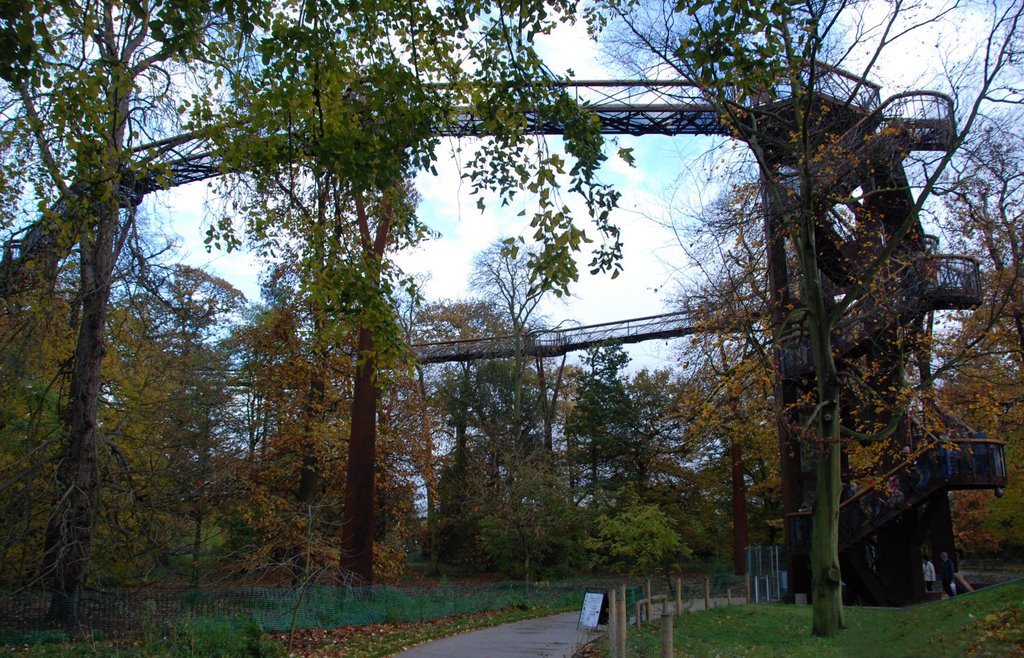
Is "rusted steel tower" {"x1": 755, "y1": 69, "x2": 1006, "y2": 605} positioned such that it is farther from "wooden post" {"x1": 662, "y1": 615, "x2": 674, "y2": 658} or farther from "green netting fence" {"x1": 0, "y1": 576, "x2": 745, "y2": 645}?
"wooden post" {"x1": 662, "y1": 615, "x2": 674, "y2": 658}

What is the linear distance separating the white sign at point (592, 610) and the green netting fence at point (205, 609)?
14.6 feet

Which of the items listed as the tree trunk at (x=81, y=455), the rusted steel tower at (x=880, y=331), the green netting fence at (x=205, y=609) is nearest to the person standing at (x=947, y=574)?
the rusted steel tower at (x=880, y=331)

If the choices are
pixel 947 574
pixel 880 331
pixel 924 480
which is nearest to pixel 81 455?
pixel 880 331

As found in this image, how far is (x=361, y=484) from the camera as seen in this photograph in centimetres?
2136

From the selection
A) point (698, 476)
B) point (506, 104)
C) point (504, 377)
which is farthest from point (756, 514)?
point (506, 104)

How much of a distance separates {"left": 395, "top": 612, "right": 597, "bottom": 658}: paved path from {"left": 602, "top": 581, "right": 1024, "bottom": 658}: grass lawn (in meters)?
1.11

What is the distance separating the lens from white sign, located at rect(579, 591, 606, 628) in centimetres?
1146

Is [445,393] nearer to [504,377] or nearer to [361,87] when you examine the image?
[504,377]

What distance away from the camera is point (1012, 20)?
13188 mm

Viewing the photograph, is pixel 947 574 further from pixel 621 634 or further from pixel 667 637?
pixel 667 637

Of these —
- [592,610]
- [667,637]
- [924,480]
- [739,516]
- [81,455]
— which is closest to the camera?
[667,637]

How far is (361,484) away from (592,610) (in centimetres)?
1108

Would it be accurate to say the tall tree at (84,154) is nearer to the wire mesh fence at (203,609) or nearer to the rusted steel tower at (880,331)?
the wire mesh fence at (203,609)

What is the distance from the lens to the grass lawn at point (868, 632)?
24.5ft
